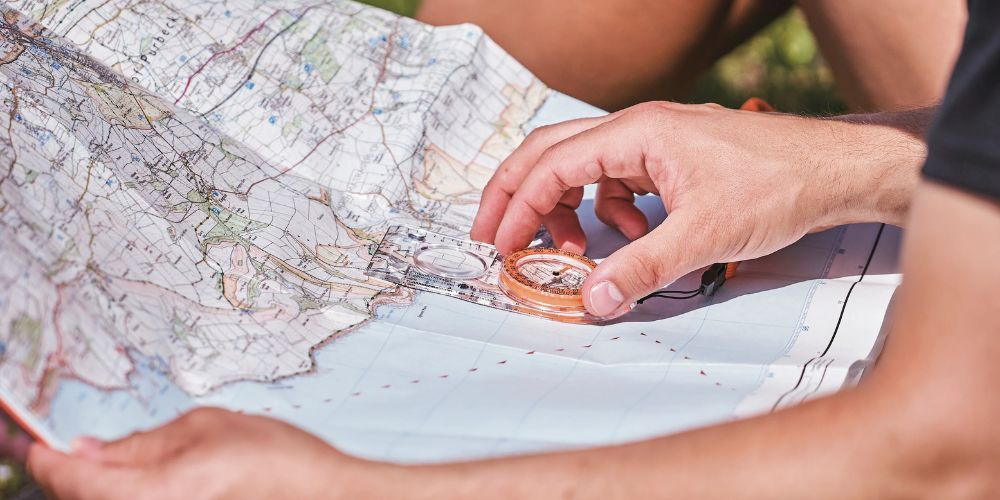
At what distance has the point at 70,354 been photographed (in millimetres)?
921

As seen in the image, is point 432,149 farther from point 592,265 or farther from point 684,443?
point 684,443

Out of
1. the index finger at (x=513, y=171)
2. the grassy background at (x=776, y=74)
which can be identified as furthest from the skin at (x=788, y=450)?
the grassy background at (x=776, y=74)

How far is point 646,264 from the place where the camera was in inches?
46.6

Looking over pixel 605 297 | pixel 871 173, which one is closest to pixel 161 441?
pixel 605 297

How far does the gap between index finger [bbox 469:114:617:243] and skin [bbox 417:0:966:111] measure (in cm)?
55

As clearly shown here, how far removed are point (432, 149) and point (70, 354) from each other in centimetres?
85

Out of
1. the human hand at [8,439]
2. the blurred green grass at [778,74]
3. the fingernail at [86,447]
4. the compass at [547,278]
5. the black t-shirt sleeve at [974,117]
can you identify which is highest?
the black t-shirt sleeve at [974,117]

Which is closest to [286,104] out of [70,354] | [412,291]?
[412,291]

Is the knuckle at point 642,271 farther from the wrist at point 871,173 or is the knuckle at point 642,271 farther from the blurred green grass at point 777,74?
the blurred green grass at point 777,74

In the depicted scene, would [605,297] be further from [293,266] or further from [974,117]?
[974,117]

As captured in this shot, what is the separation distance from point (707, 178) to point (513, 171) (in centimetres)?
30

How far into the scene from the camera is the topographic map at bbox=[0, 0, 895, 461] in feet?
3.19

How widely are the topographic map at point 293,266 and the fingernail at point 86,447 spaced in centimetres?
1

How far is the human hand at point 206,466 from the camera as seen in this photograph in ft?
2.73
